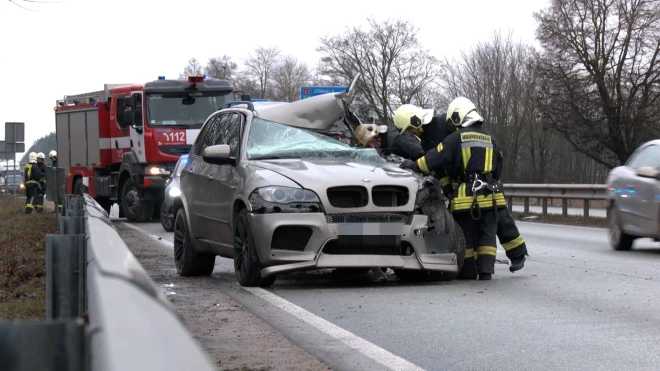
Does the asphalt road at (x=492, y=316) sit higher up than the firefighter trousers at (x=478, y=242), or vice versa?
the firefighter trousers at (x=478, y=242)

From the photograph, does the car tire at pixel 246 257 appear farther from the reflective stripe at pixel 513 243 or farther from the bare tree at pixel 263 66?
the bare tree at pixel 263 66

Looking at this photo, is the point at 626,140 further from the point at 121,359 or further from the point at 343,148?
the point at 121,359

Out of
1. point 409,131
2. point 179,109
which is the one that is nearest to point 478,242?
point 409,131

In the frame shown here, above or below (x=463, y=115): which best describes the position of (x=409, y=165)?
below

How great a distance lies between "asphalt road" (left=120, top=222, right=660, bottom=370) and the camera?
5.79 m

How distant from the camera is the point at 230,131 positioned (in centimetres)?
1045

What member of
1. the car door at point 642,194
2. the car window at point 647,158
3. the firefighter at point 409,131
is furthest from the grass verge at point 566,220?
the firefighter at point 409,131

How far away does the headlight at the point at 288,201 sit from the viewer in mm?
8711

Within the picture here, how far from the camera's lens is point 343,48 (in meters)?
61.5

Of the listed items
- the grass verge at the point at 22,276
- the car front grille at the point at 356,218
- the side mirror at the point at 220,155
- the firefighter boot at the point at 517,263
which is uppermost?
the side mirror at the point at 220,155

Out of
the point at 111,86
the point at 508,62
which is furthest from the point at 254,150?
the point at 508,62

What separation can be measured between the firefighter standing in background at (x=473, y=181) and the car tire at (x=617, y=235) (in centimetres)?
484

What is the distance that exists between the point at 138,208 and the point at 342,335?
1732cm

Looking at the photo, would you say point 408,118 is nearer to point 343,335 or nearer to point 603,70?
point 343,335
